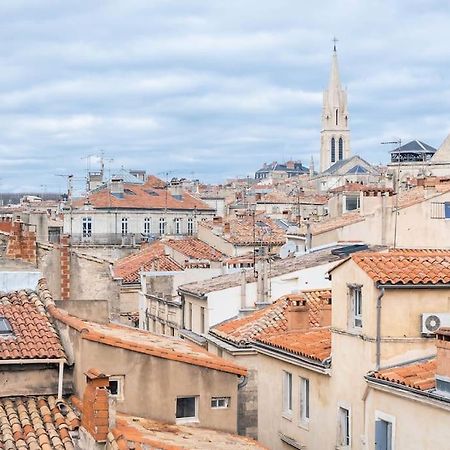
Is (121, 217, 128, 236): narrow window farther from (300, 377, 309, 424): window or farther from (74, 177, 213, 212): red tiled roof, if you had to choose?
(300, 377, 309, 424): window

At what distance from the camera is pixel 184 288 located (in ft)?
116

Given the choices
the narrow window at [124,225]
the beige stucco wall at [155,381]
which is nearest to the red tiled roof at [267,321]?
the beige stucco wall at [155,381]

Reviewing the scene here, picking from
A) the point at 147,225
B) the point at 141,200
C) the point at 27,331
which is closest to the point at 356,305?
the point at 27,331

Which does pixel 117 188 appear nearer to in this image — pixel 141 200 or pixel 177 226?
pixel 141 200

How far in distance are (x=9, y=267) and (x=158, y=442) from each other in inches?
310

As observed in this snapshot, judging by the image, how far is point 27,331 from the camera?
18.5 m

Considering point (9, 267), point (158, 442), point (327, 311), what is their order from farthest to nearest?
point (327, 311) < point (9, 267) < point (158, 442)

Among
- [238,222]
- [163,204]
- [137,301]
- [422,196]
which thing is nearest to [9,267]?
[422,196]

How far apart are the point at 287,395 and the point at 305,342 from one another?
4.43 ft

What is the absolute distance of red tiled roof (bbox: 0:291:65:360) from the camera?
1762 cm

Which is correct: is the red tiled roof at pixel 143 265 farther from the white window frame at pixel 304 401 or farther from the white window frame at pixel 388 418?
the white window frame at pixel 388 418

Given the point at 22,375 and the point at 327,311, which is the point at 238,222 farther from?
the point at 22,375

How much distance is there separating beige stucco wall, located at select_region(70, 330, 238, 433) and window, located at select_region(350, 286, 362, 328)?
106 inches

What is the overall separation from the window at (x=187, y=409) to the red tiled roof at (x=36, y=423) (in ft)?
7.14
